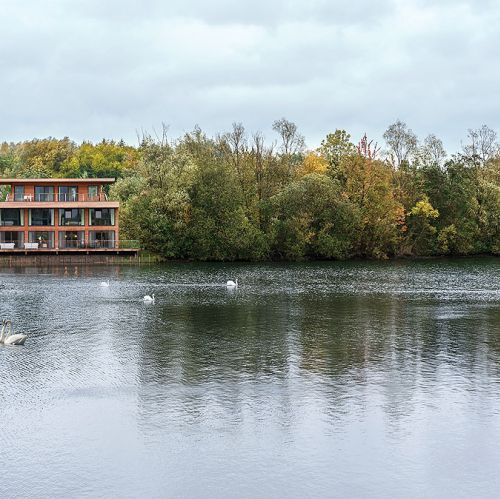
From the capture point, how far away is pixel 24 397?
26.2 meters

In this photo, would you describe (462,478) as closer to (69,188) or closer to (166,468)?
(166,468)

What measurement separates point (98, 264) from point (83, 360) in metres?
64.1

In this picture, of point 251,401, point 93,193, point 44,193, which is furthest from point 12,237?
point 251,401

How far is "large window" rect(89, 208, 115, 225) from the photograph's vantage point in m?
101

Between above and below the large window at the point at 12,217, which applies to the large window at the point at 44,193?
above

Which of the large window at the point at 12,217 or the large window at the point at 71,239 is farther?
the large window at the point at 12,217

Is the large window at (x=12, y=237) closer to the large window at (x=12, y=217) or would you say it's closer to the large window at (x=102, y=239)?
the large window at (x=12, y=217)

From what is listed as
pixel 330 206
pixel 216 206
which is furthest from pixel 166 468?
pixel 330 206

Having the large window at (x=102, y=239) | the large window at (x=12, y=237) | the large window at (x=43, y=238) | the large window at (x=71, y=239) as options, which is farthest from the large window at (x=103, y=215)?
the large window at (x=12, y=237)

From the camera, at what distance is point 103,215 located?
10138cm

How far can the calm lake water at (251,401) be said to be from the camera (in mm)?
18750

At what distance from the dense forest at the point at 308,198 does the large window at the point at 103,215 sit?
308cm

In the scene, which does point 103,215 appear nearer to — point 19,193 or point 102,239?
point 102,239

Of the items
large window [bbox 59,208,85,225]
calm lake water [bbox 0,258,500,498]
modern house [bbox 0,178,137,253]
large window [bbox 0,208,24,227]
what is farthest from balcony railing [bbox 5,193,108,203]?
calm lake water [bbox 0,258,500,498]
